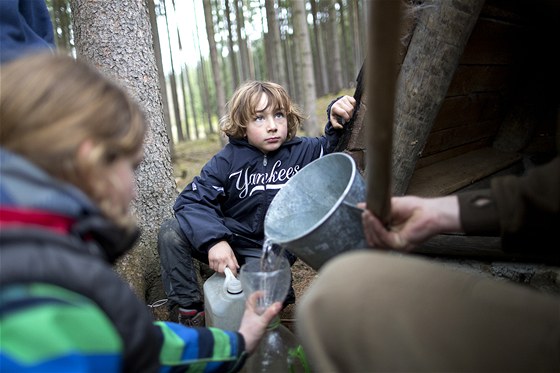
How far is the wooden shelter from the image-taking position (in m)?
2.30

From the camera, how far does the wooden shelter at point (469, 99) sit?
2.30 meters

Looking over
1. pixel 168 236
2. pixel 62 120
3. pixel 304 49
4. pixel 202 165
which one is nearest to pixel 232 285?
pixel 168 236

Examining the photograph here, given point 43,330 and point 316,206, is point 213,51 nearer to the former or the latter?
point 316,206

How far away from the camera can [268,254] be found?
1979 mm

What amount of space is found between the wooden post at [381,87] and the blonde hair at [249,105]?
1.52m

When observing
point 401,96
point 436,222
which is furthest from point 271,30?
point 436,222

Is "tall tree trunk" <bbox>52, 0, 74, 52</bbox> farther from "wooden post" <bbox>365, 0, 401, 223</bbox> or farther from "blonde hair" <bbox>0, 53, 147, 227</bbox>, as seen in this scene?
"wooden post" <bbox>365, 0, 401, 223</bbox>

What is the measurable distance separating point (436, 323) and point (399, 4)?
67cm

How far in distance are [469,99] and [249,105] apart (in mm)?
1491

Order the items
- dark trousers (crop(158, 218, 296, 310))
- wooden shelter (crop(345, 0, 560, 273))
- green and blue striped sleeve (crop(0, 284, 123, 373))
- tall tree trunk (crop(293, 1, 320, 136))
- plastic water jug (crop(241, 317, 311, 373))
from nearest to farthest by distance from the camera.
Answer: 1. green and blue striped sleeve (crop(0, 284, 123, 373))
2. plastic water jug (crop(241, 317, 311, 373))
3. wooden shelter (crop(345, 0, 560, 273))
4. dark trousers (crop(158, 218, 296, 310))
5. tall tree trunk (crop(293, 1, 320, 136))

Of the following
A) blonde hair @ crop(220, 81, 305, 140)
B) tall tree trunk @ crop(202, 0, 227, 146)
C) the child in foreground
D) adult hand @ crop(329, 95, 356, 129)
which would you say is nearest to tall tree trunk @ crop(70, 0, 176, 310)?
blonde hair @ crop(220, 81, 305, 140)

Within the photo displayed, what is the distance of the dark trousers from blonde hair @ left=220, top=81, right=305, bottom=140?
674mm

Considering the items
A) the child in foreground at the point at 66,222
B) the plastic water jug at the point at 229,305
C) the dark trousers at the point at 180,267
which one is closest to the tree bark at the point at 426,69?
→ the dark trousers at the point at 180,267

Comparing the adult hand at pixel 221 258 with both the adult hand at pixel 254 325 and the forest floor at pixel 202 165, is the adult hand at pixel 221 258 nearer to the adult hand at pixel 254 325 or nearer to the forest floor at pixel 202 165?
the forest floor at pixel 202 165
